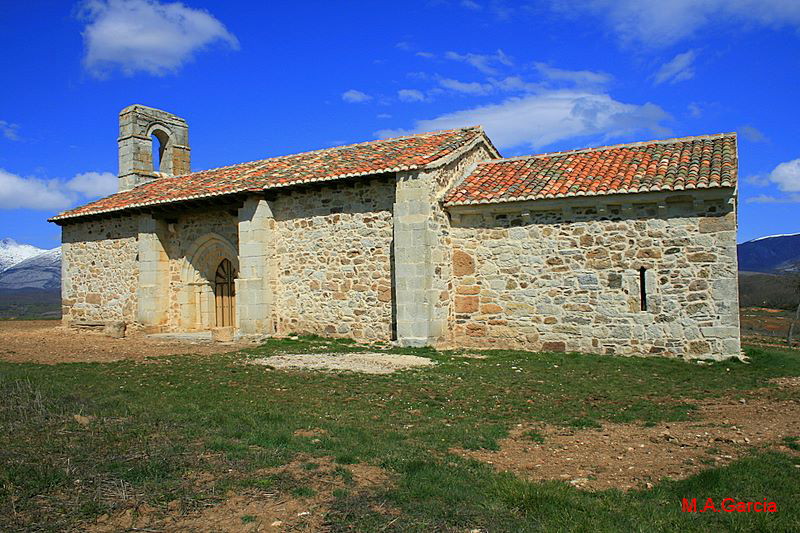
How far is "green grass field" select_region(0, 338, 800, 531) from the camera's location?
384 centimetres

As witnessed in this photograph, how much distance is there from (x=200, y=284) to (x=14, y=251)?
477 ft

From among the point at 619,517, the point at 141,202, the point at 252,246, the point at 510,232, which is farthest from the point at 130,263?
the point at 619,517

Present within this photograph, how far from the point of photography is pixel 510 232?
41.1ft

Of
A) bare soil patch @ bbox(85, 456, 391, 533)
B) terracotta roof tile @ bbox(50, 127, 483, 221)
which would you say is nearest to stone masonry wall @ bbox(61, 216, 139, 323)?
terracotta roof tile @ bbox(50, 127, 483, 221)

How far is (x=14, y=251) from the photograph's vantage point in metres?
137

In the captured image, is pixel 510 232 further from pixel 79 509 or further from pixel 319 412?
pixel 79 509

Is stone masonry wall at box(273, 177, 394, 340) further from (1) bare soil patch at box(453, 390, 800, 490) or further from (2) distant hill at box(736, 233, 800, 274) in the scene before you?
(2) distant hill at box(736, 233, 800, 274)

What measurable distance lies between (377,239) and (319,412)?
6.78m

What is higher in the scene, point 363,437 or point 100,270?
point 100,270

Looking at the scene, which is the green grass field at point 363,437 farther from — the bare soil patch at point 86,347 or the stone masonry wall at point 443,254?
the stone masonry wall at point 443,254

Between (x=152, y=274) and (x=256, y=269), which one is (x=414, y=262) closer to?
(x=256, y=269)

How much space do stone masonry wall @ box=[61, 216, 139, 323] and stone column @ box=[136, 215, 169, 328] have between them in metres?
0.78

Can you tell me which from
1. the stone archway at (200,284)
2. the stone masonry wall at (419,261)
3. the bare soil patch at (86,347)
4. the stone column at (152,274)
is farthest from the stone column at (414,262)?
the stone column at (152,274)

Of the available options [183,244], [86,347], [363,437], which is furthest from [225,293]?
[363,437]
